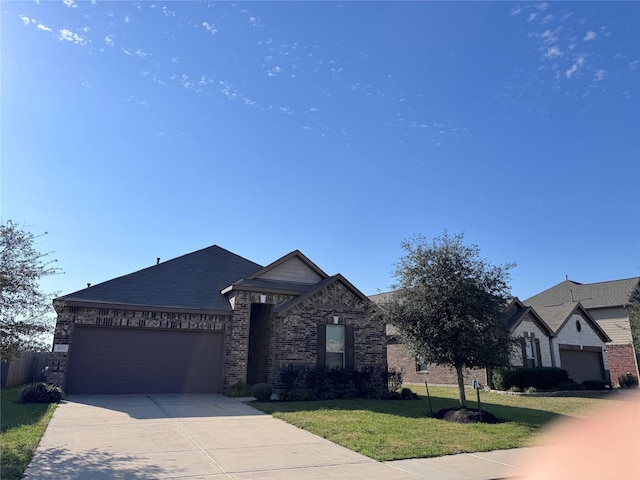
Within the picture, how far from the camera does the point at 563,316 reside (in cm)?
2839

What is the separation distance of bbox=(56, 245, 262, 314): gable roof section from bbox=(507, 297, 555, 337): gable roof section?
14.6 meters

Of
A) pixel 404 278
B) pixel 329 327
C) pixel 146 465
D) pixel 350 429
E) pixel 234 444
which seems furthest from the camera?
pixel 329 327

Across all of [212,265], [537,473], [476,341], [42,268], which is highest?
[212,265]

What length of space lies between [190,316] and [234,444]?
362 inches

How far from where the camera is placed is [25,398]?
507 inches

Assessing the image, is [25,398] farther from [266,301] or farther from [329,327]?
[329,327]

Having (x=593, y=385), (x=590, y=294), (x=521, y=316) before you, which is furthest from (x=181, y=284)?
(x=590, y=294)

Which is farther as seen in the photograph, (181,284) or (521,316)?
(521,316)

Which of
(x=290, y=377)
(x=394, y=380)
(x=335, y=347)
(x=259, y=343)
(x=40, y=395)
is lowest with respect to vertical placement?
(x=40, y=395)

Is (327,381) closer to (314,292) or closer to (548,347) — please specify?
(314,292)

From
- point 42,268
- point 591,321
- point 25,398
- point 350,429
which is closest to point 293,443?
point 350,429

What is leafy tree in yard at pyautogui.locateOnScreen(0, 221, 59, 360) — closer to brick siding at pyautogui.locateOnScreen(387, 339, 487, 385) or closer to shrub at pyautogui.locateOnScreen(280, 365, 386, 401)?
shrub at pyautogui.locateOnScreen(280, 365, 386, 401)

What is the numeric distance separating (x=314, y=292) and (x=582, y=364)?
21.3m

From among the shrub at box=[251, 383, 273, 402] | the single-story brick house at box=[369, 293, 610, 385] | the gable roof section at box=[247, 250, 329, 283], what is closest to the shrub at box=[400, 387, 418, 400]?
the shrub at box=[251, 383, 273, 402]
